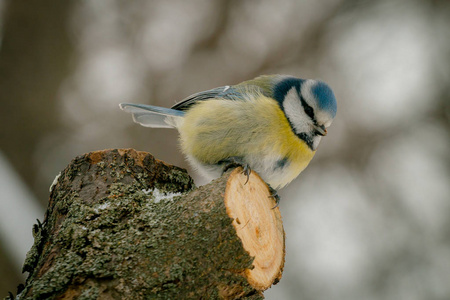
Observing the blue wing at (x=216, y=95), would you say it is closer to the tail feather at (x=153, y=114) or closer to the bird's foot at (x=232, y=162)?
the tail feather at (x=153, y=114)

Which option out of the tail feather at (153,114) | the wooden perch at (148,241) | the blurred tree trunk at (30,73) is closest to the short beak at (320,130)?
the wooden perch at (148,241)

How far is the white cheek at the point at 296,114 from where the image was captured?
5.87 feet

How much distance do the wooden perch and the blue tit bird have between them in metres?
0.33

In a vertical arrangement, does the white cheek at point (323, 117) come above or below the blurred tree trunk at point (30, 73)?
below

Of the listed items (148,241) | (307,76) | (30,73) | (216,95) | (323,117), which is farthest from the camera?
(307,76)

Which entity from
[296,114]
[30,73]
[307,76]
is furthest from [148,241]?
[307,76]

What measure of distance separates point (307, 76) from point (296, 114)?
1516mm

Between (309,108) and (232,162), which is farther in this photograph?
(309,108)

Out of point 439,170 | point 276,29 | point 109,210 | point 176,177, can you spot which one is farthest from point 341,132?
point 109,210

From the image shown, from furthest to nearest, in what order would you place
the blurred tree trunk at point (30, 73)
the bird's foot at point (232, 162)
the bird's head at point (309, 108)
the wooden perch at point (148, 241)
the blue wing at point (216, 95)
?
the blurred tree trunk at point (30, 73) < the blue wing at point (216, 95) < the bird's head at point (309, 108) < the bird's foot at point (232, 162) < the wooden perch at point (148, 241)

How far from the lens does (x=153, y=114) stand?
2.04 meters

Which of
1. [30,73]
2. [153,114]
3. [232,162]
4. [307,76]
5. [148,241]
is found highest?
[307,76]

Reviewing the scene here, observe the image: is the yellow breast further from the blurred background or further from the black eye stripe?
the blurred background

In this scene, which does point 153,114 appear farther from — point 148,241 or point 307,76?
point 307,76
